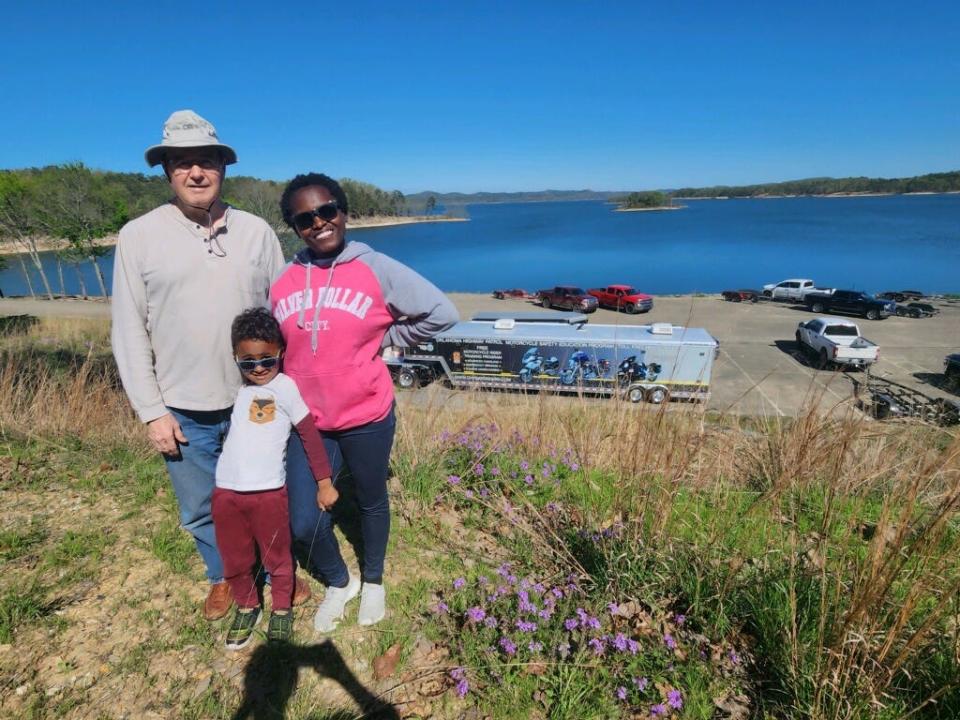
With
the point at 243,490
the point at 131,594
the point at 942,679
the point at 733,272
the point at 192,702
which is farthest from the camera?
the point at 733,272

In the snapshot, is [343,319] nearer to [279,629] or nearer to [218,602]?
[279,629]

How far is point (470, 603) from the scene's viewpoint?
85.1 inches

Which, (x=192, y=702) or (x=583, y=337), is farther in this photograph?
(x=583, y=337)

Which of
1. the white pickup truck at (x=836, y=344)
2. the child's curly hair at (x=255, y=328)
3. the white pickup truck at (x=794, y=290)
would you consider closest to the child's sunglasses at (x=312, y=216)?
the child's curly hair at (x=255, y=328)

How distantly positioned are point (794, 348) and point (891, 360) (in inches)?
140

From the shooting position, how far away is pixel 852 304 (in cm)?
2803

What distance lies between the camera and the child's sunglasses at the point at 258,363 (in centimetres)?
194

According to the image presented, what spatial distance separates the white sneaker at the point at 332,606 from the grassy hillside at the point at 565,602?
0.07 meters

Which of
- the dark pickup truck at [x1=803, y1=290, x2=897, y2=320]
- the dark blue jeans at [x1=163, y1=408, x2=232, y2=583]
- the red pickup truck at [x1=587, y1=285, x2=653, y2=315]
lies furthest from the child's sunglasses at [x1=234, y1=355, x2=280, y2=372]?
the dark pickup truck at [x1=803, y1=290, x2=897, y2=320]

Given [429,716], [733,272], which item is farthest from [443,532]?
[733,272]

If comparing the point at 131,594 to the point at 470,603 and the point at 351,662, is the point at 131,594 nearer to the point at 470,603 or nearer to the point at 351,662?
the point at 351,662

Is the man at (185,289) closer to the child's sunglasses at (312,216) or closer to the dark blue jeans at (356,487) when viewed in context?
the child's sunglasses at (312,216)

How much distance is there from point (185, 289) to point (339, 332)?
64 cm

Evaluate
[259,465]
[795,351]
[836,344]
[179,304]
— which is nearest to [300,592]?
[259,465]
